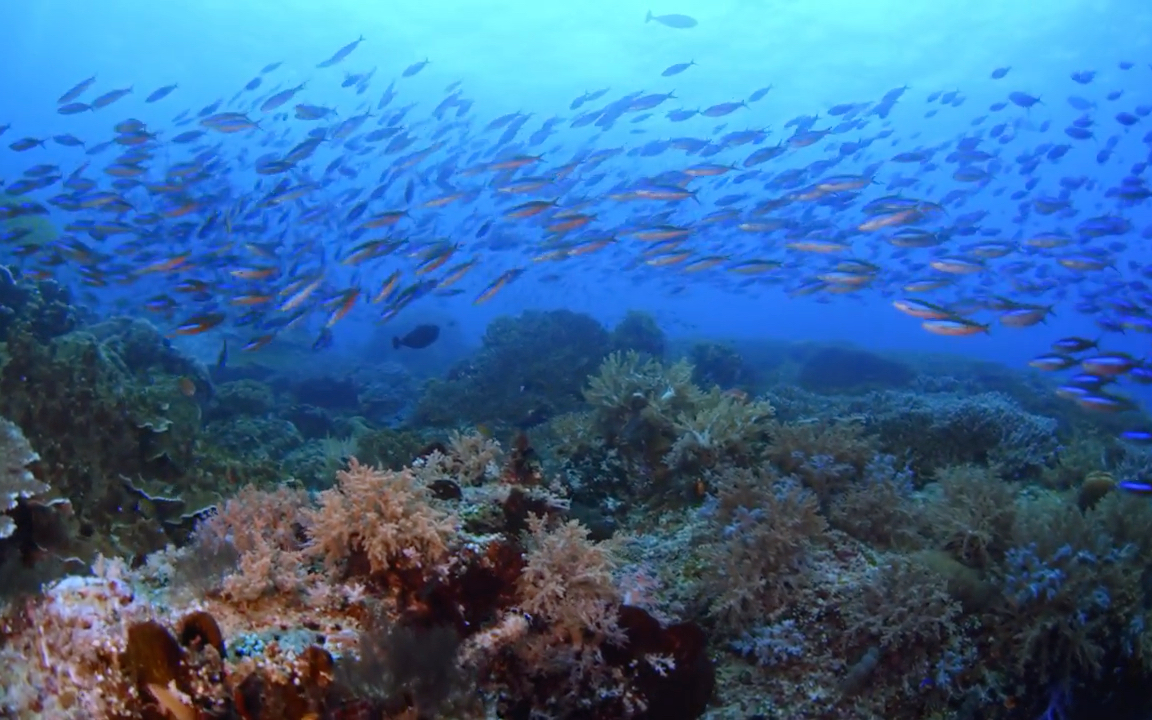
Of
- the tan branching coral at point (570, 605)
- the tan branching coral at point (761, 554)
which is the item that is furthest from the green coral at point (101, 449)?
the tan branching coral at point (761, 554)

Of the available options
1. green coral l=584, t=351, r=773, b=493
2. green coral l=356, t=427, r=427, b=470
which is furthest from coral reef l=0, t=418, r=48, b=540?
green coral l=584, t=351, r=773, b=493

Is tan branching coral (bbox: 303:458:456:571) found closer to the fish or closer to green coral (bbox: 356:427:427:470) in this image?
green coral (bbox: 356:427:427:470)

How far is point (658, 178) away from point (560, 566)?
1069 centimetres

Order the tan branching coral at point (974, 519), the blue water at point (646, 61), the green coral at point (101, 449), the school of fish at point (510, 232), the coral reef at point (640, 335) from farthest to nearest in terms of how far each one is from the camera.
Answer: the blue water at point (646, 61) → the coral reef at point (640, 335) → the school of fish at point (510, 232) → the green coral at point (101, 449) → the tan branching coral at point (974, 519)

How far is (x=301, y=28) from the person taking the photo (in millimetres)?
43906

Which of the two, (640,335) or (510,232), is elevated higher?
(510,232)

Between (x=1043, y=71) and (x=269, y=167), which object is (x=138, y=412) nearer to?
Result: (x=269, y=167)

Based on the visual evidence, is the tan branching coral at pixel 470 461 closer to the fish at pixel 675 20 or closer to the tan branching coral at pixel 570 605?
the tan branching coral at pixel 570 605

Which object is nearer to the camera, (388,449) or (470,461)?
(470,461)

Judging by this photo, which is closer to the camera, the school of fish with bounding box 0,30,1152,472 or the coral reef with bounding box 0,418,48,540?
the coral reef with bounding box 0,418,48,540

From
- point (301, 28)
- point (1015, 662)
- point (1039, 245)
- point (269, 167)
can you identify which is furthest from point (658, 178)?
point (301, 28)

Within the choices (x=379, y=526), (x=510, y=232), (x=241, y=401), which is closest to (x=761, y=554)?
(x=379, y=526)

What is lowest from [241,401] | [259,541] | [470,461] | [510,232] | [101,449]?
[241,401]

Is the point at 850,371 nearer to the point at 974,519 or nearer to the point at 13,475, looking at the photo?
the point at 974,519
